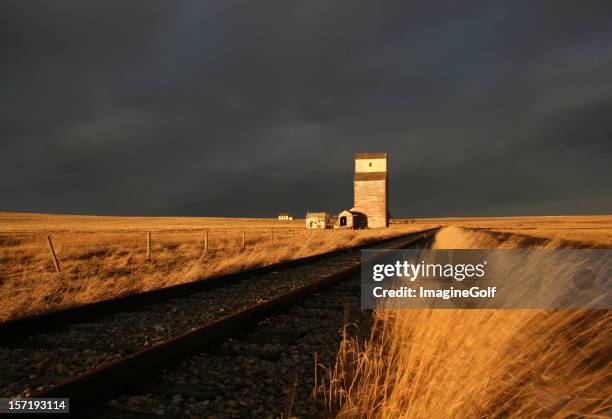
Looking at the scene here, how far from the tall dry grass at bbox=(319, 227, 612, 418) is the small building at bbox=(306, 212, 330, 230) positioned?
2328 inches

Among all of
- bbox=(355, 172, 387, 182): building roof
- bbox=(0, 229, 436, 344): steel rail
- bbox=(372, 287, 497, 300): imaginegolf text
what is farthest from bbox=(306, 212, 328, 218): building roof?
bbox=(372, 287, 497, 300): imaginegolf text

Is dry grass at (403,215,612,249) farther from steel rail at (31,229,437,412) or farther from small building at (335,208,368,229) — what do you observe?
small building at (335,208,368,229)

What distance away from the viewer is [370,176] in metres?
55.2

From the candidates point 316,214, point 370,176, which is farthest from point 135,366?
point 316,214

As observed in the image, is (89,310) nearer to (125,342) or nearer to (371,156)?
(125,342)

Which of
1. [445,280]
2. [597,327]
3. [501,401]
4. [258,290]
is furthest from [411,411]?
[445,280]

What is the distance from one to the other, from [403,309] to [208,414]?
12.3ft

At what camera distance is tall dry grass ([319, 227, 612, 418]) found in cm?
283

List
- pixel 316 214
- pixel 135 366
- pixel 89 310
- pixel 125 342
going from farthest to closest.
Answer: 1. pixel 316 214
2. pixel 89 310
3. pixel 125 342
4. pixel 135 366

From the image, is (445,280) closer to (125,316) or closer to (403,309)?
(403,309)

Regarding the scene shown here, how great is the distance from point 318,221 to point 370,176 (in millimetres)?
13314

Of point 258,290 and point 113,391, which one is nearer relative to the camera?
point 113,391

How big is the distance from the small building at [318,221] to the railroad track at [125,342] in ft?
183

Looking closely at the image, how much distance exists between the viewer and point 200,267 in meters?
13.4
